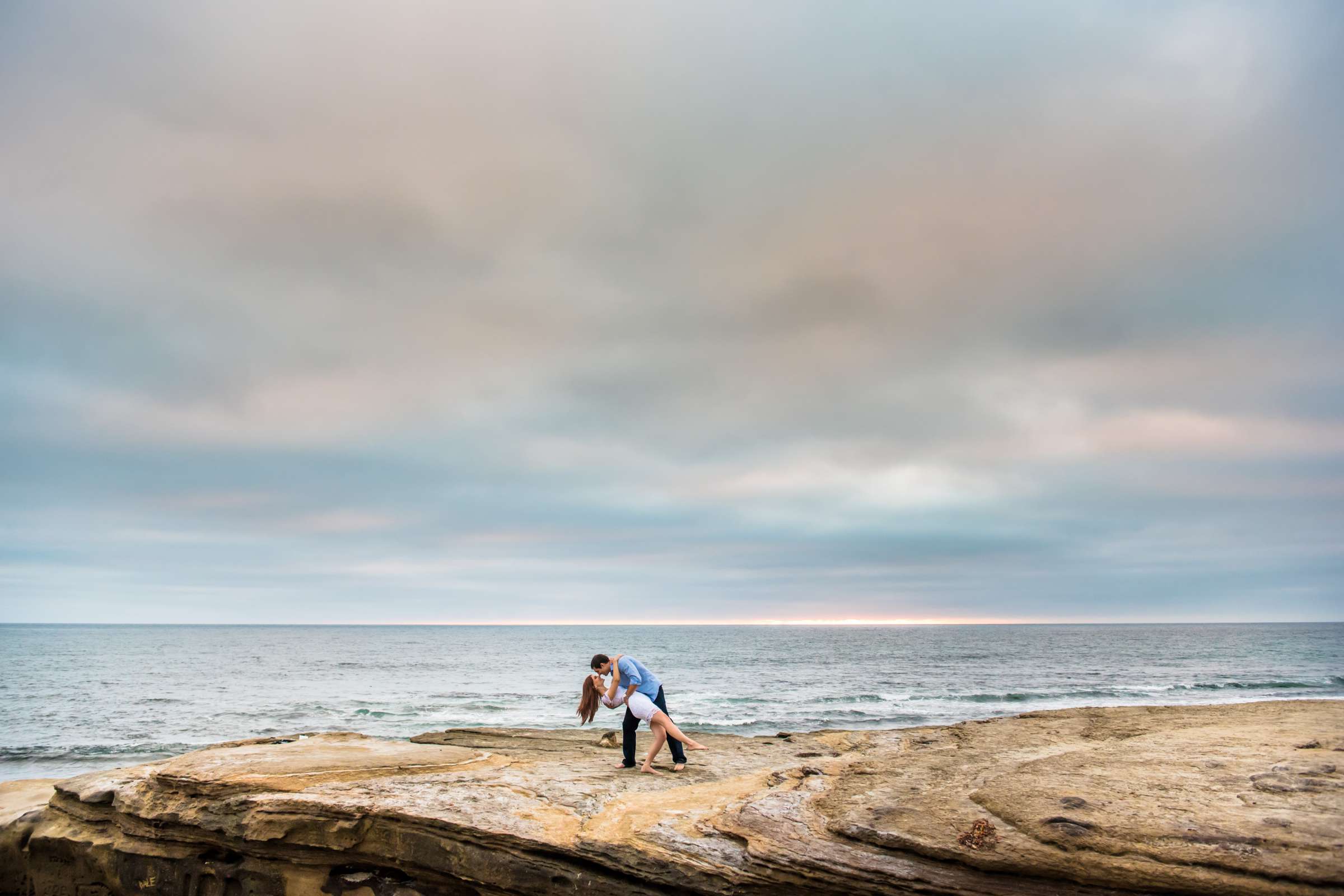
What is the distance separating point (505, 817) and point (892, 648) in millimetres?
95549

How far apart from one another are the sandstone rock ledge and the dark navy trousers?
0.98 feet

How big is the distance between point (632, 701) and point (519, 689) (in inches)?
1441

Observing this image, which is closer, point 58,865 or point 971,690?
point 58,865

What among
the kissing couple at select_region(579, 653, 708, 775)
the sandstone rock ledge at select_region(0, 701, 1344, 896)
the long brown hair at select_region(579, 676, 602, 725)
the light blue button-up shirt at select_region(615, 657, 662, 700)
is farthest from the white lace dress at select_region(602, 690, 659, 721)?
the sandstone rock ledge at select_region(0, 701, 1344, 896)

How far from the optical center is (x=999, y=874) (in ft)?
20.9

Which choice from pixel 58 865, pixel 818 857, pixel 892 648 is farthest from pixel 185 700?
pixel 892 648

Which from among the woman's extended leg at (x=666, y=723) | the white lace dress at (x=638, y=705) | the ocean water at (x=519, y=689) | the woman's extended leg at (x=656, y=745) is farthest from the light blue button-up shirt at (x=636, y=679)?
the ocean water at (x=519, y=689)

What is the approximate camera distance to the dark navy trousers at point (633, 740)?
34.6 feet

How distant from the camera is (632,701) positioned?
33.5 ft

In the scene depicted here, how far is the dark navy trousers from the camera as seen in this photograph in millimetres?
10539

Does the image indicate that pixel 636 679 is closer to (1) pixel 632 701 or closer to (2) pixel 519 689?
(1) pixel 632 701

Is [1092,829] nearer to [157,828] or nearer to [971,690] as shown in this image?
[157,828]

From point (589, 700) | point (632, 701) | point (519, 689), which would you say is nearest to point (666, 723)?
point (632, 701)

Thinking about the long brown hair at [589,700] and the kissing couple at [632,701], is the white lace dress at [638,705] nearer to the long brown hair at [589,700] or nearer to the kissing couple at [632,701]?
the kissing couple at [632,701]
